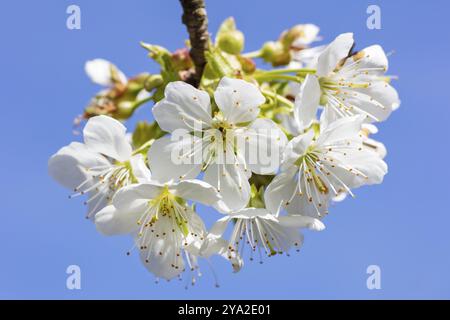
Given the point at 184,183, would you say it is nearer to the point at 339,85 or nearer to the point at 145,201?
the point at 145,201

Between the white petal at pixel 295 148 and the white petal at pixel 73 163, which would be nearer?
the white petal at pixel 295 148

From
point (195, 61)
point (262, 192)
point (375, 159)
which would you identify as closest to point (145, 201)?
point (262, 192)

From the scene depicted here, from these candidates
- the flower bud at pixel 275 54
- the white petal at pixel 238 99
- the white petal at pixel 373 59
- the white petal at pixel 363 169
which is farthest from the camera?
the flower bud at pixel 275 54

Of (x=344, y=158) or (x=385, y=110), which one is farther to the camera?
(x=385, y=110)

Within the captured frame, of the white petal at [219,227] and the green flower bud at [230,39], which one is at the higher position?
the green flower bud at [230,39]

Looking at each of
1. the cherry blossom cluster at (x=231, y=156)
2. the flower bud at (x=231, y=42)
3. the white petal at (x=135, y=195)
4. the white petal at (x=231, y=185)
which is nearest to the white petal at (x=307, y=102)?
the cherry blossom cluster at (x=231, y=156)

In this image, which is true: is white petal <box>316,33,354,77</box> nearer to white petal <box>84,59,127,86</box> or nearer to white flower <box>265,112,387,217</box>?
white flower <box>265,112,387,217</box>

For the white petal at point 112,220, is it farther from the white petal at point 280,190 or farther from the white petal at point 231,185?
the white petal at point 280,190
